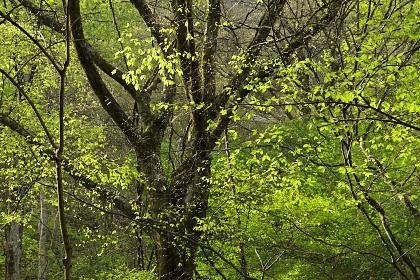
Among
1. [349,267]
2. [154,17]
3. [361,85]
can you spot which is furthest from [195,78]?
[349,267]

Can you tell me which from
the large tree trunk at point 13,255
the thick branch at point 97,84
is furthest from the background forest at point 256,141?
the large tree trunk at point 13,255

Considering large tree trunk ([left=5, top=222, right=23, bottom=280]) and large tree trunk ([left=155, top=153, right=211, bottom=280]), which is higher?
large tree trunk ([left=155, top=153, right=211, bottom=280])

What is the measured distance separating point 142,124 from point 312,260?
14.0ft

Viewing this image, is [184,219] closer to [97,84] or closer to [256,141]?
[256,141]

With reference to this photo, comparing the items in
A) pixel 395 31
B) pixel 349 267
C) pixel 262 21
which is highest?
pixel 262 21

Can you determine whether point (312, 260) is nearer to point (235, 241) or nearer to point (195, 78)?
point (235, 241)

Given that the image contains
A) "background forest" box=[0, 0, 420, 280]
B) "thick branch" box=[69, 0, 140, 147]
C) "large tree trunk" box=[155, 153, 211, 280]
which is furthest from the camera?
"large tree trunk" box=[155, 153, 211, 280]

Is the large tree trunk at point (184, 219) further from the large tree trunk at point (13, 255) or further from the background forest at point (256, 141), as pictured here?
the large tree trunk at point (13, 255)

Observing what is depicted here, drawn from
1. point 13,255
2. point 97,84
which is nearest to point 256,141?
point 97,84

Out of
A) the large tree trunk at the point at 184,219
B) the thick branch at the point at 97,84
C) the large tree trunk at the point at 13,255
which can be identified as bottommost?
the large tree trunk at the point at 13,255

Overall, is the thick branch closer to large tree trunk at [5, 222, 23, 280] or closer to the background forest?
the background forest

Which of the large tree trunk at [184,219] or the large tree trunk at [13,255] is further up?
the large tree trunk at [184,219]

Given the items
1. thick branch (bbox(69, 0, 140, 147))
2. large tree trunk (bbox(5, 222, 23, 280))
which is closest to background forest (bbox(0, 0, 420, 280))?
thick branch (bbox(69, 0, 140, 147))

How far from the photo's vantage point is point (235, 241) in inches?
306
